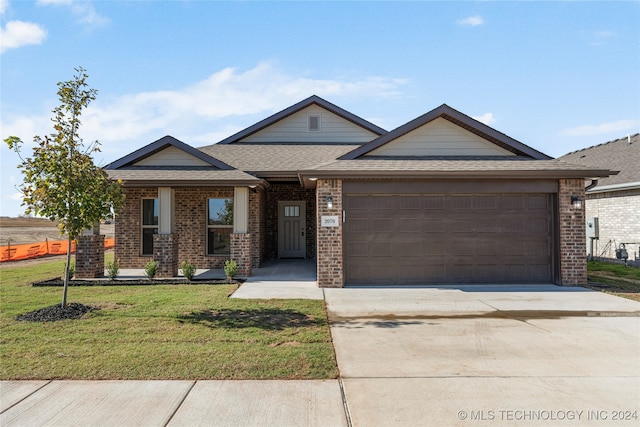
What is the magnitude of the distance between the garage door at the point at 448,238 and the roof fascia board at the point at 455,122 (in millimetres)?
1238

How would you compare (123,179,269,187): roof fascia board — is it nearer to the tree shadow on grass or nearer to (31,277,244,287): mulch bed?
(31,277,244,287): mulch bed

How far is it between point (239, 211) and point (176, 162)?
2.66 meters

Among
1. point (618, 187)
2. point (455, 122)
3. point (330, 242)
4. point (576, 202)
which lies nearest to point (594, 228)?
point (618, 187)

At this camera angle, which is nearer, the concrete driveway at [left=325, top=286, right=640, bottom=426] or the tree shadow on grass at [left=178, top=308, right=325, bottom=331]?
the concrete driveway at [left=325, top=286, right=640, bottom=426]

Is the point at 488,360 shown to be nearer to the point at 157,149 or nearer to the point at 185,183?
the point at 185,183

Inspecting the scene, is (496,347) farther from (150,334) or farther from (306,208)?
(306,208)

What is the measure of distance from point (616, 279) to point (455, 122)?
6456mm

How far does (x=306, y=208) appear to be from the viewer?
15.6 meters

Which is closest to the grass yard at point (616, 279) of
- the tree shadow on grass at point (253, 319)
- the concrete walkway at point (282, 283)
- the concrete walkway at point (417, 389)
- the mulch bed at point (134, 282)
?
the concrete walkway at point (417, 389)

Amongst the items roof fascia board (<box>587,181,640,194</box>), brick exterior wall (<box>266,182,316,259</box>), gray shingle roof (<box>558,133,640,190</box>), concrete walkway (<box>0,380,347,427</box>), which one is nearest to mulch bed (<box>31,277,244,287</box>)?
brick exterior wall (<box>266,182,316,259</box>)

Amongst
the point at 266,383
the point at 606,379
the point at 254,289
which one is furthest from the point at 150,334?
the point at 606,379

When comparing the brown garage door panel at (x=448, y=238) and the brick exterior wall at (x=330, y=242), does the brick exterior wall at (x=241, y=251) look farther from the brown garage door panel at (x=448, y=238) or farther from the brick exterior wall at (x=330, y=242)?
the brown garage door panel at (x=448, y=238)

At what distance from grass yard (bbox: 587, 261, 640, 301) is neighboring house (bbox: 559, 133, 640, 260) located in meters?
1.34

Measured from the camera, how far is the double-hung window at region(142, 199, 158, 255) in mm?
13148
